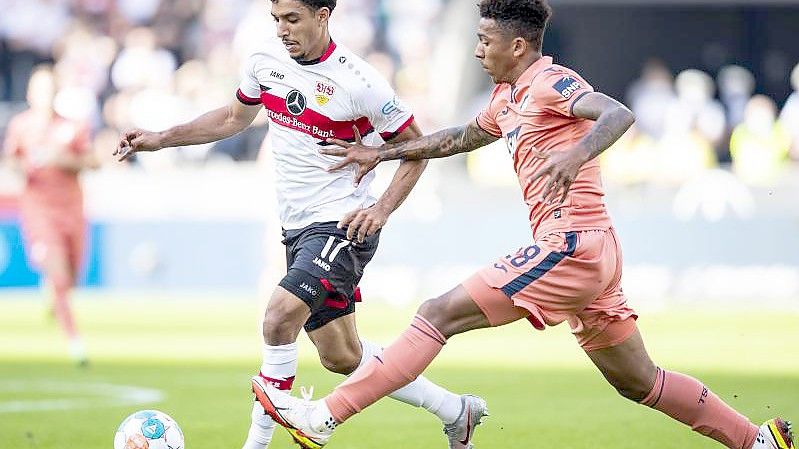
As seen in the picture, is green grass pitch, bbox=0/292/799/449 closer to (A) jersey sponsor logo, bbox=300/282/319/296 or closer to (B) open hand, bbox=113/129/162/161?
(A) jersey sponsor logo, bbox=300/282/319/296

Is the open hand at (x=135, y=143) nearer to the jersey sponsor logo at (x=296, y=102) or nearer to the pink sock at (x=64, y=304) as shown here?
the jersey sponsor logo at (x=296, y=102)

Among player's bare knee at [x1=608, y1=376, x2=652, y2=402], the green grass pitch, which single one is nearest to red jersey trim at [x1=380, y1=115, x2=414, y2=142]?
player's bare knee at [x1=608, y1=376, x2=652, y2=402]

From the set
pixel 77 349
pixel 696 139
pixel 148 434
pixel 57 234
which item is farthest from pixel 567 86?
pixel 696 139

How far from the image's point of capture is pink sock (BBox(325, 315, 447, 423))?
6.96 meters

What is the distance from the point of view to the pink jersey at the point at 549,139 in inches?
277

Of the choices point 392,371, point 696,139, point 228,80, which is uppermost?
point 392,371

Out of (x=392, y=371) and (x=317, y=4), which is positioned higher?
(x=317, y=4)

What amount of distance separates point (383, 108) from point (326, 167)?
0.45 meters

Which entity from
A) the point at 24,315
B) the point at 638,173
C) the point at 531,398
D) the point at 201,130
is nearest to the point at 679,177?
the point at 638,173

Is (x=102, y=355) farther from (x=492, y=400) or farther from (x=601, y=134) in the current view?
(x=601, y=134)

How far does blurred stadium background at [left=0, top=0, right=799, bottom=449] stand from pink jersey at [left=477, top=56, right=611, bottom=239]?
5.74 m

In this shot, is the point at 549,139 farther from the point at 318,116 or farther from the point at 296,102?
the point at 296,102

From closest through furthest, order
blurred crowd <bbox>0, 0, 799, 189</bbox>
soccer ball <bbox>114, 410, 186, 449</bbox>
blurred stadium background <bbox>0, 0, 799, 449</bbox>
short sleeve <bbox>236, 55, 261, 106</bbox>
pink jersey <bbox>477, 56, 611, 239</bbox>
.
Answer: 1. pink jersey <bbox>477, 56, 611, 239</bbox>
2. soccer ball <bbox>114, 410, 186, 449</bbox>
3. short sleeve <bbox>236, 55, 261, 106</bbox>
4. blurred stadium background <bbox>0, 0, 799, 449</bbox>
5. blurred crowd <bbox>0, 0, 799, 189</bbox>

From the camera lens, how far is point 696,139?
930 inches
